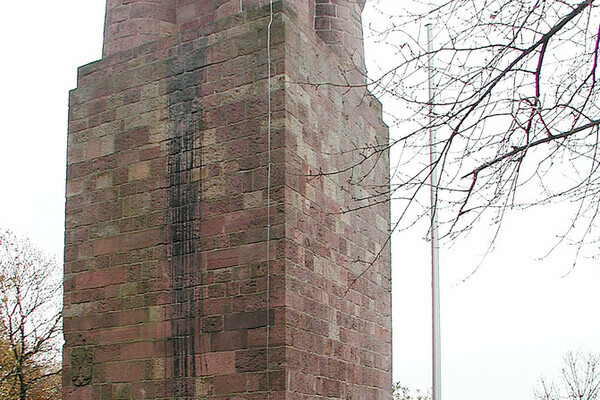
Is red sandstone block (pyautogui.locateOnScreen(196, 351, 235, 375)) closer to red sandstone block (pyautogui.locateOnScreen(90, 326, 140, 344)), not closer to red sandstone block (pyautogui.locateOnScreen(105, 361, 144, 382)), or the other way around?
red sandstone block (pyautogui.locateOnScreen(105, 361, 144, 382))

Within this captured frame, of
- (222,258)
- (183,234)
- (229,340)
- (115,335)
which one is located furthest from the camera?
(115,335)

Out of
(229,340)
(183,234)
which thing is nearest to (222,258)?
(183,234)

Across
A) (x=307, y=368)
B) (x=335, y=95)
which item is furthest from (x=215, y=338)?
(x=335, y=95)

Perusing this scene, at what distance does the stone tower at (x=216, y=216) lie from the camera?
752cm

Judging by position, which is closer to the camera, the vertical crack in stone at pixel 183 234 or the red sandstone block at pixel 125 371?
the vertical crack in stone at pixel 183 234

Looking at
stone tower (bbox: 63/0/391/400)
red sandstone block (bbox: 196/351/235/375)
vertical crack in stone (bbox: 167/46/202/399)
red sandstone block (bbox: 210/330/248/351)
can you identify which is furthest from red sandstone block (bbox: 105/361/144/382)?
red sandstone block (bbox: 210/330/248/351)

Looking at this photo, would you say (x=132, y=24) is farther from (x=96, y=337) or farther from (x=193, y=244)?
(x=96, y=337)

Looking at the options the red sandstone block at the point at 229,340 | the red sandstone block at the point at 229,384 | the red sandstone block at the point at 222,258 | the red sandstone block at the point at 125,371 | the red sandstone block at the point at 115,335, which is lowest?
the red sandstone block at the point at 229,384

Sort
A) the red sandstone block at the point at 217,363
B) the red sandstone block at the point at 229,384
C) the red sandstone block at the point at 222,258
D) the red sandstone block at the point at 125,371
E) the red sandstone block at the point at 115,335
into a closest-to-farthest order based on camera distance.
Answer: the red sandstone block at the point at 229,384
the red sandstone block at the point at 217,363
the red sandstone block at the point at 222,258
the red sandstone block at the point at 125,371
the red sandstone block at the point at 115,335

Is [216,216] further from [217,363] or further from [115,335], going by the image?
[115,335]

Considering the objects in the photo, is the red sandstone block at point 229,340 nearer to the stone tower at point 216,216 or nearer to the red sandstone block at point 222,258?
the stone tower at point 216,216

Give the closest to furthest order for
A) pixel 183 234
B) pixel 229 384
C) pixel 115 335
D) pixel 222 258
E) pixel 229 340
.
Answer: pixel 229 384 < pixel 229 340 < pixel 222 258 < pixel 183 234 < pixel 115 335

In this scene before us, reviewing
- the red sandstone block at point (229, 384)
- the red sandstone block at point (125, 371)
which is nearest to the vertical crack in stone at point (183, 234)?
the red sandstone block at point (229, 384)

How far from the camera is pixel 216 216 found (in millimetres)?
7855
